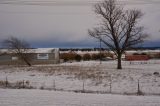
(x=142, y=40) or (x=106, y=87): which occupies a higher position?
(x=142, y=40)

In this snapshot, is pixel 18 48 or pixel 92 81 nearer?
pixel 92 81

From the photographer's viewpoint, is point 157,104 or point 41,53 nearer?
point 157,104

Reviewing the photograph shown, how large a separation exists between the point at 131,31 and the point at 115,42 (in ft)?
12.1

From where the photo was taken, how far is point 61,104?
15.6 meters

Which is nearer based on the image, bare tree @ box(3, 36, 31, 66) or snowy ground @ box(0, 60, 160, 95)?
snowy ground @ box(0, 60, 160, 95)

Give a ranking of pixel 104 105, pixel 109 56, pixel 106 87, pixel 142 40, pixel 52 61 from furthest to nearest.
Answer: pixel 109 56 < pixel 52 61 < pixel 142 40 < pixel 106 87 < pixel 104 105

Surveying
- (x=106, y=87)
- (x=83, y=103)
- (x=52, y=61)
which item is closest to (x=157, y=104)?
(x=83, y=103)

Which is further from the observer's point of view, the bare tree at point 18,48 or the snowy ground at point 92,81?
the bare tree at point 18,48

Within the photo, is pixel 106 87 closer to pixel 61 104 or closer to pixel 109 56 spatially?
pixel 61 104

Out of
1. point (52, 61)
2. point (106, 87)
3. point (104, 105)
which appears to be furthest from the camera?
point (52, 61)

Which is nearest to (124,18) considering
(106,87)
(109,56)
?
(106,87)

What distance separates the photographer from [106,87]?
87.0ft

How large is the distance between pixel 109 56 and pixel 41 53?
173 feet

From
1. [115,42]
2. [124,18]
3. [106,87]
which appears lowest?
[106,87]
